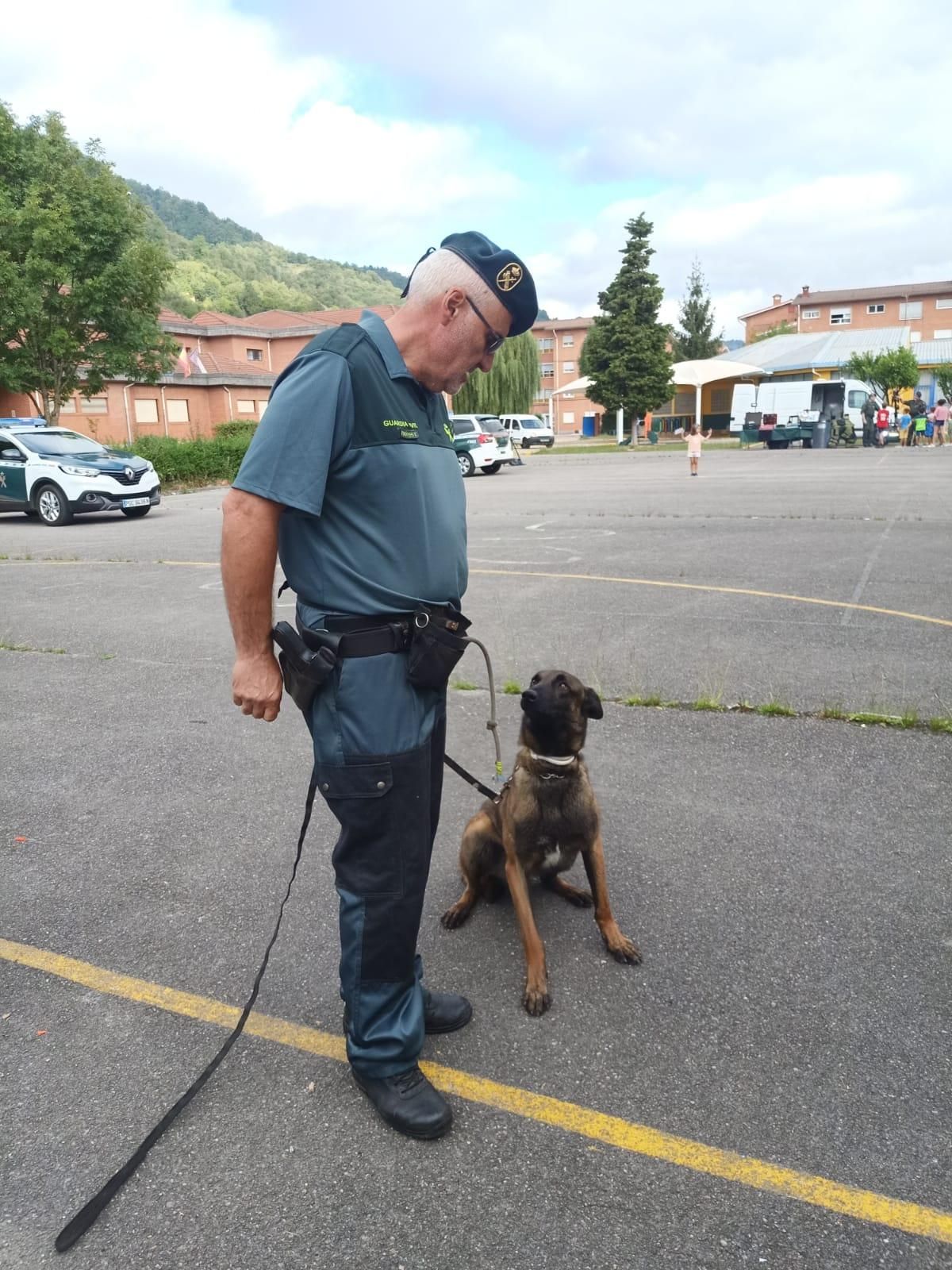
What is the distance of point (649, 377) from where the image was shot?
143 ft

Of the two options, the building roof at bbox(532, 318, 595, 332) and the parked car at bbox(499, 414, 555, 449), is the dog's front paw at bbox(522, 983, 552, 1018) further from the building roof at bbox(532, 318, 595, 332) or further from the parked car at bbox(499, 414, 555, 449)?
the building roof at bbox(532, 318, 595, 332)

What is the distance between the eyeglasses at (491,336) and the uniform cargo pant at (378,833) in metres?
0.86

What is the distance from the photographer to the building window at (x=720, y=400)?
182 feet

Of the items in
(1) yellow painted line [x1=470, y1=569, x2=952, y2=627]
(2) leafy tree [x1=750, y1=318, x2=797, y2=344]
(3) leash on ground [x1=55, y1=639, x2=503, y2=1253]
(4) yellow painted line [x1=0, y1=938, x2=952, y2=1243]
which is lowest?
(4) yellow painted line [x1=0, y1=938, x2=952, y2=1243]

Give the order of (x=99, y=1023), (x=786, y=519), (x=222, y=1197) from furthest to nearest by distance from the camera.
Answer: (x=786, y=519), (x=99, y=1023), (x=222, y=1197)

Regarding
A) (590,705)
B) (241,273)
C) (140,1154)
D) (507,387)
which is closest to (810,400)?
(507,387)

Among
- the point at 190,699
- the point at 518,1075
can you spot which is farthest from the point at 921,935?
the point at 190,699

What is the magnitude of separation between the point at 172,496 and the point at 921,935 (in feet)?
76.1

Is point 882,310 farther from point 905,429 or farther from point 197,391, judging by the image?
point 197,391

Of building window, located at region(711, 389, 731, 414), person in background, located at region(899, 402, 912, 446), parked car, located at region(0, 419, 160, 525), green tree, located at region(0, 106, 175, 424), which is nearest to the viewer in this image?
parked car, located at region(0, 419, 160, 525)

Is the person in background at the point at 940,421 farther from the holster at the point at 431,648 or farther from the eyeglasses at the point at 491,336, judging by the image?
the holster at the point at 431,648

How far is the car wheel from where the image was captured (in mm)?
17094

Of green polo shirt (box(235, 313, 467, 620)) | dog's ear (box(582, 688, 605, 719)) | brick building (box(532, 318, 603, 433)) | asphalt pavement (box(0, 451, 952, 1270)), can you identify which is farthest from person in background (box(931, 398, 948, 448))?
brick building (box(532, 318, 603, 433))

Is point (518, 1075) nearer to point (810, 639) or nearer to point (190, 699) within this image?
point (190, 699)
